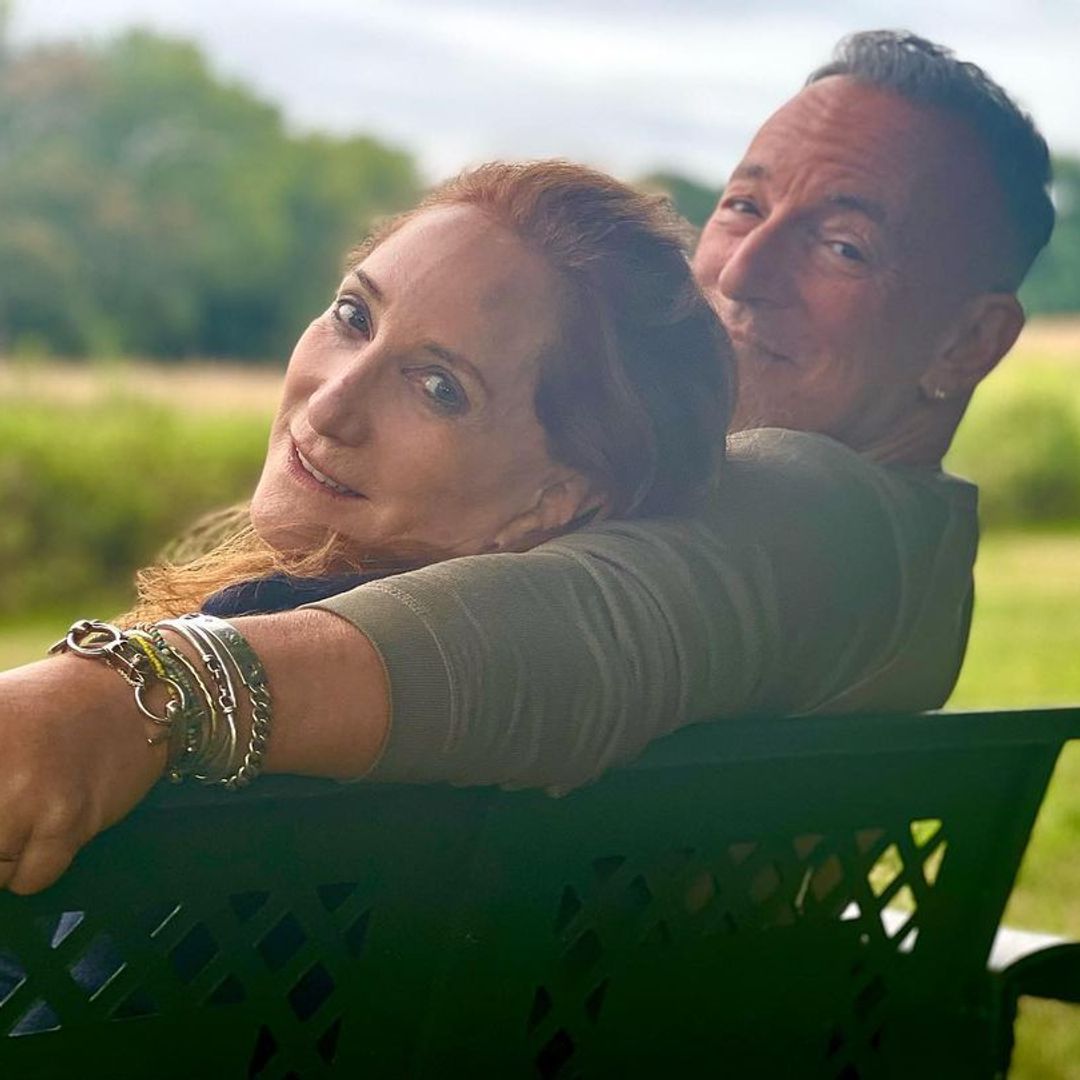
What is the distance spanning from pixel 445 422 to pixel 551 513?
9 centimetres

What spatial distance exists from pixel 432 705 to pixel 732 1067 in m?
0.40

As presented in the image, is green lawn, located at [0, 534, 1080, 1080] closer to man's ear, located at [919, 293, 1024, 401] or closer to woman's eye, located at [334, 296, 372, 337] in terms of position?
man's ear, located at [919, 293, 1024, 401]

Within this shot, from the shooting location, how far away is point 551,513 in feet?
4.28

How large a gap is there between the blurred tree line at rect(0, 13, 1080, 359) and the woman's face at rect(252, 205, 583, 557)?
4.62 metres

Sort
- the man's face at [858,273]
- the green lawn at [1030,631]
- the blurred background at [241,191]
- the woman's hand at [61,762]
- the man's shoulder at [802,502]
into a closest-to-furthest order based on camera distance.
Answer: the woman's hand at [61,762]
the man's shoulder at [802,502]
the man's face at [858,273]
the blurred background at [241,191]
the green lawn at [1030,631]

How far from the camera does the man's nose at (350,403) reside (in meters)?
1.28

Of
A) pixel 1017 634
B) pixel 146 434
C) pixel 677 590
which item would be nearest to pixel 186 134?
pixel 146 434

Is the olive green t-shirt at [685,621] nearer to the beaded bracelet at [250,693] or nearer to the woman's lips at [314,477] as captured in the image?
the beaded bracelet at [250,693]

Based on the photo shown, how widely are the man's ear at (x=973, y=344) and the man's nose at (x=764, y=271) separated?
0.13 metres

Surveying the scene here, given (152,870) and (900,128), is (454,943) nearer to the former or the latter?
(152,870)

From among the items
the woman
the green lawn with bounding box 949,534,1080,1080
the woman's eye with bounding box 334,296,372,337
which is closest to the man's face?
the woman

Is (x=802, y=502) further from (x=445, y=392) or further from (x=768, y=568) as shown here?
(x=445, y=392)

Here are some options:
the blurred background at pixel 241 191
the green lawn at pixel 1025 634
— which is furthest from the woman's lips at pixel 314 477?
the blurred background at pixel 241 191

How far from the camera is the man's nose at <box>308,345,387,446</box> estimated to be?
1.28 m
